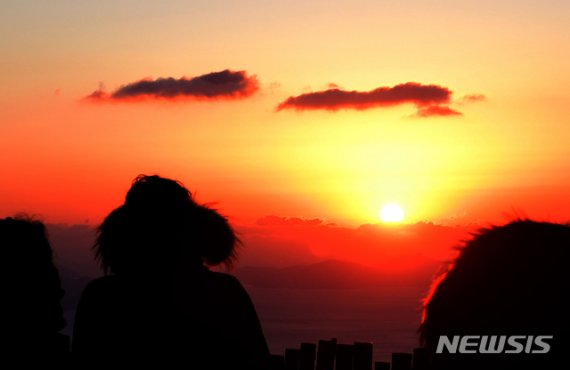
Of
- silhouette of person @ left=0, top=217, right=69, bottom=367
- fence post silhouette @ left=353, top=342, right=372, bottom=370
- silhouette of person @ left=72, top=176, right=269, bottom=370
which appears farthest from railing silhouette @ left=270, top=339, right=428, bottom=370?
silhouette of person @ left=72, top=176, right=269, bottom=370

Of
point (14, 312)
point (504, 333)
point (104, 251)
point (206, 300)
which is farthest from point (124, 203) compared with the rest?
point (504, 333)

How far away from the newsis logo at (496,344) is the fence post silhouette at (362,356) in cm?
407

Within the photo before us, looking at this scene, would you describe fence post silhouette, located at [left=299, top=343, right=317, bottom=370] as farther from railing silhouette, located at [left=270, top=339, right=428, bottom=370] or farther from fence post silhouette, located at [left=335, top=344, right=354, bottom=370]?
fence post silhouette, located at [left=335, top=344, right=354, bottom=370]

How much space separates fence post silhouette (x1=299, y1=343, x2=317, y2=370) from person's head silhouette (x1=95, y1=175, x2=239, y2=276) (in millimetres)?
3290

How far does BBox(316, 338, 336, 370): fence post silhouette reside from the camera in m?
6.85

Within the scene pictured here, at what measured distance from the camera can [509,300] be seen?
8.41 feet

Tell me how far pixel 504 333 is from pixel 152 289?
69.9 inches

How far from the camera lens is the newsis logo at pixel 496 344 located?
8.24 feet

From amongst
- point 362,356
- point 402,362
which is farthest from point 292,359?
point 402,362

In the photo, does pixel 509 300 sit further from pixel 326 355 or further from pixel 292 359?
pixel 292 359

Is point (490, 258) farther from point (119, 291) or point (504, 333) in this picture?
point (119, 291)

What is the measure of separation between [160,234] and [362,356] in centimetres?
327

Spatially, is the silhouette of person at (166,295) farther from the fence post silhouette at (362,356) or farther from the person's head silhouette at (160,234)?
the fence post silhouette at (362,356)

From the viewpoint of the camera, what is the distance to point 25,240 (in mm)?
4117
